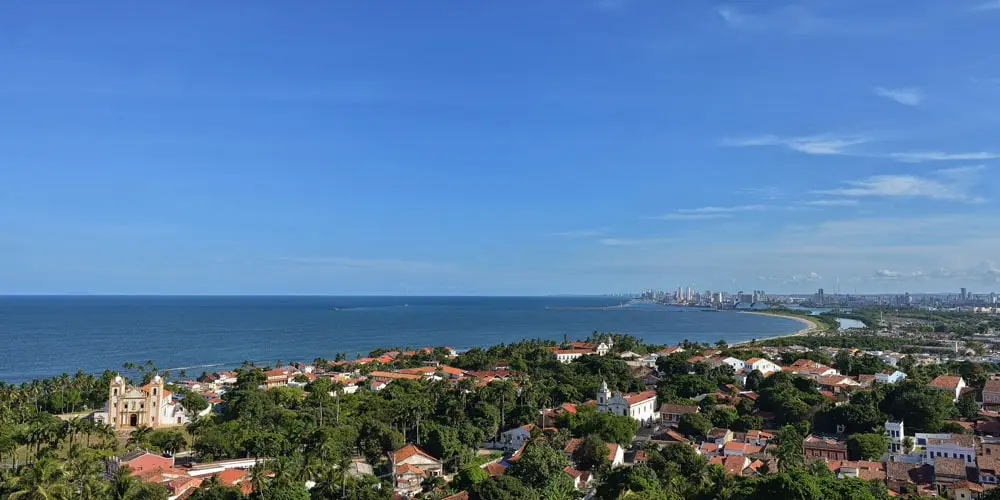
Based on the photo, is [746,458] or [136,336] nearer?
[746,458]

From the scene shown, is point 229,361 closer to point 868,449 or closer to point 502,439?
point 502,439

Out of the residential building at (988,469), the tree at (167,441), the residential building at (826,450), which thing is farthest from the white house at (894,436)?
the tree at (167,441)

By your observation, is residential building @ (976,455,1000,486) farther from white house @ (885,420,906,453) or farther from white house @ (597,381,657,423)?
white house @ (597,381,657,423)

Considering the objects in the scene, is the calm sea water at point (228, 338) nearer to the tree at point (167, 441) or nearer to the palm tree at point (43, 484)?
the tree at point (167, 441)

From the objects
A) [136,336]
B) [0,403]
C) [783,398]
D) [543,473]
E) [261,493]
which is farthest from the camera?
[136,336]

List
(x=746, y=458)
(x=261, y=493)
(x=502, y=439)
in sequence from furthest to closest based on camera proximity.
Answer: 1. (x=502, y=439)
2. (x=746, y=458)
3. (x=261, y=493)

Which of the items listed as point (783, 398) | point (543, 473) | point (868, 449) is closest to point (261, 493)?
point (543, 473)

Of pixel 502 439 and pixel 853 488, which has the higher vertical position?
pixel 853 488

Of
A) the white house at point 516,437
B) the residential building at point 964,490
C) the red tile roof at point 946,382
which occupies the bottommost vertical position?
the white house at point 516,437
